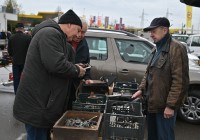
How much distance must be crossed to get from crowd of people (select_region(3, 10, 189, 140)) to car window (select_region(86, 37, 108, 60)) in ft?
8.48

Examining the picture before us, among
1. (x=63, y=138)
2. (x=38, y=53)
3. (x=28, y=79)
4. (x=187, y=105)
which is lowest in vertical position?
(x=187, y=105)

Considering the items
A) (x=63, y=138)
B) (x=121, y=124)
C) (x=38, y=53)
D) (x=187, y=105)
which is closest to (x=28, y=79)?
(x=38, y=53)

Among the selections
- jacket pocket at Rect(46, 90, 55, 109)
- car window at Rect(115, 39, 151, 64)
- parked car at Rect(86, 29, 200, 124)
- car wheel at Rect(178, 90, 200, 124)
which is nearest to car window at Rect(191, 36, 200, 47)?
parked car at Rect(86, 29, 200, 124)

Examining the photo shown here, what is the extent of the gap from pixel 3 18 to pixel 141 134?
3947 cm

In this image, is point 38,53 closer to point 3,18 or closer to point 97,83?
point 97,83

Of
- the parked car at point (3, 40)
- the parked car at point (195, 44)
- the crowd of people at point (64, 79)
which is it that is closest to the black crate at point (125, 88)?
the crowd of people at point (64, 79)

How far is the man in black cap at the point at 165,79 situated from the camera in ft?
11.0

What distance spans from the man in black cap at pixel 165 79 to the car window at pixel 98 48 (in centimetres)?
272

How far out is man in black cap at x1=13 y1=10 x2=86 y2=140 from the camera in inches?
109

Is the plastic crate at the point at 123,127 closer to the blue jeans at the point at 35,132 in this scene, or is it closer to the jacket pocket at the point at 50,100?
the jacket pocket at the point at 50,100

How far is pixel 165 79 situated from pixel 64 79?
1.17m

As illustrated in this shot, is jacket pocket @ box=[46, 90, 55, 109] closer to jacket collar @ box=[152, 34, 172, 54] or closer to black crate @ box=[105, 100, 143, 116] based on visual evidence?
black crate @ box=[105, 100, 143, 116]

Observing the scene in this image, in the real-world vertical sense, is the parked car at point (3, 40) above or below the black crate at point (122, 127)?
below

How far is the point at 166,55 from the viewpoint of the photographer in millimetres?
3439
